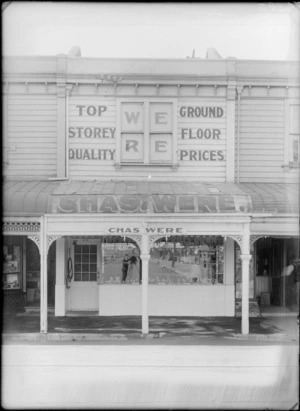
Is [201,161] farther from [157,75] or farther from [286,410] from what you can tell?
[286,410]

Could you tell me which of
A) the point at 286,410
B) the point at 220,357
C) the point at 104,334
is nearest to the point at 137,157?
the point at 104,334

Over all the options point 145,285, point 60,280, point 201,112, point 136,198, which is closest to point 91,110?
point 136,198

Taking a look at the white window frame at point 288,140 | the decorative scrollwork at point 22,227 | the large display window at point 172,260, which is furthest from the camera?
the large display window at point 172,260

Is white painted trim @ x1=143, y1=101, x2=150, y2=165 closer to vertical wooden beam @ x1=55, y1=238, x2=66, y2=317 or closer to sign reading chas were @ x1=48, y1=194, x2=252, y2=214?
sign reading chas were @ x1=48, y1=194, x2=252, y2=214

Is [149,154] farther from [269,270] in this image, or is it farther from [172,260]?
[269,270]

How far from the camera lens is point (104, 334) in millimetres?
13789

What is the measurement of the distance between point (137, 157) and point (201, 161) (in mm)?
1417

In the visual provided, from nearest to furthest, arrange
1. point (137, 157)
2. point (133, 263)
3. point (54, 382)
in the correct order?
point (54, 382), point (137, 157), point (133, 263)

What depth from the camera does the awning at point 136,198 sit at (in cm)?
1394

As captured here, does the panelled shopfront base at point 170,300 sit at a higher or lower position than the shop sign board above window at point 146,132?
lower

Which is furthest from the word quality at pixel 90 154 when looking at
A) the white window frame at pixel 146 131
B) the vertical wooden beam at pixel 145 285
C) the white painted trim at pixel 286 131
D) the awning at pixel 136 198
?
the white painted trim at pixel 286 131

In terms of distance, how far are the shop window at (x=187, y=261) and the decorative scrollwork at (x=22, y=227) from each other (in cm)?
305

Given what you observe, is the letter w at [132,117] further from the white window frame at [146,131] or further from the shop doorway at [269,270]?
the shop doorway at [269,270]

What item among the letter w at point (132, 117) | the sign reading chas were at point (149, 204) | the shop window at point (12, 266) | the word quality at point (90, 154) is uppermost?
the letter w at point (132, 117)
